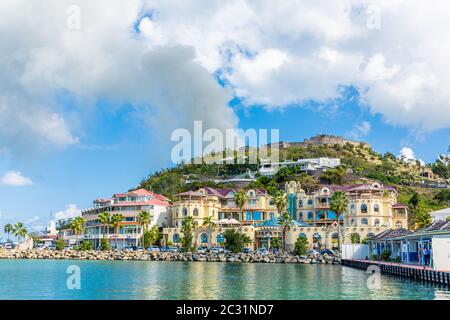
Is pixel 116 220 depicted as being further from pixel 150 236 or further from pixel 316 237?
→ pixel 316 237

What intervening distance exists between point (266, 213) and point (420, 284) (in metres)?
51.3

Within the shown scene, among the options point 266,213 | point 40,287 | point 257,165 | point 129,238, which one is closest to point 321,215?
point 266,213

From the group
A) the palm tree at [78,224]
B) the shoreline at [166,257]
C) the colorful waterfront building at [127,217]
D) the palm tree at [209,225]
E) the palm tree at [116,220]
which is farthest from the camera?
the palm tree at [78,224]

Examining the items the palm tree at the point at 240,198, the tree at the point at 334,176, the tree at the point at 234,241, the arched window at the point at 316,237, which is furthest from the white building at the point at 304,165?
the tree at the point at 234,241

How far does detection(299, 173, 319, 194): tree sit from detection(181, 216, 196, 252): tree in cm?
2419

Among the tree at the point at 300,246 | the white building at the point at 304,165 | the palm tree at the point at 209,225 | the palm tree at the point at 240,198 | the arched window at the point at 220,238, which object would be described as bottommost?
the tree at the point at 300,246

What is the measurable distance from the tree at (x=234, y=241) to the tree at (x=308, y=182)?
76.3 ft

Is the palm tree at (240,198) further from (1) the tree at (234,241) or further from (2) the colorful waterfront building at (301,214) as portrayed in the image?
(1) the tree at (234,241)

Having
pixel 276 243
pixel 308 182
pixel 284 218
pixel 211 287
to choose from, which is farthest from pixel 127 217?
pixel 211 287

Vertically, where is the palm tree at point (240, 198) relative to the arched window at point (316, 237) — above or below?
above

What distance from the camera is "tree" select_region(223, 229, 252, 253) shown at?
74.4m

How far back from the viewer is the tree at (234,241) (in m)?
74.4

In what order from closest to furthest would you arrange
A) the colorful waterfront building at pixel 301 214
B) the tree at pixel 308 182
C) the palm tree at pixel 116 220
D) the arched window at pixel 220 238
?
the colorful waterfront building at pixel 301 214, the arched window at pixel 220 238, the palm tree at pixel 116 220, the tree at pixel 308 182

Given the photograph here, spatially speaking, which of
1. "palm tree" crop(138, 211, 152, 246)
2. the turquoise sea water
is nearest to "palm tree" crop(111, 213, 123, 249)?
"palm tree" crop(138, 211, 152, 246)
